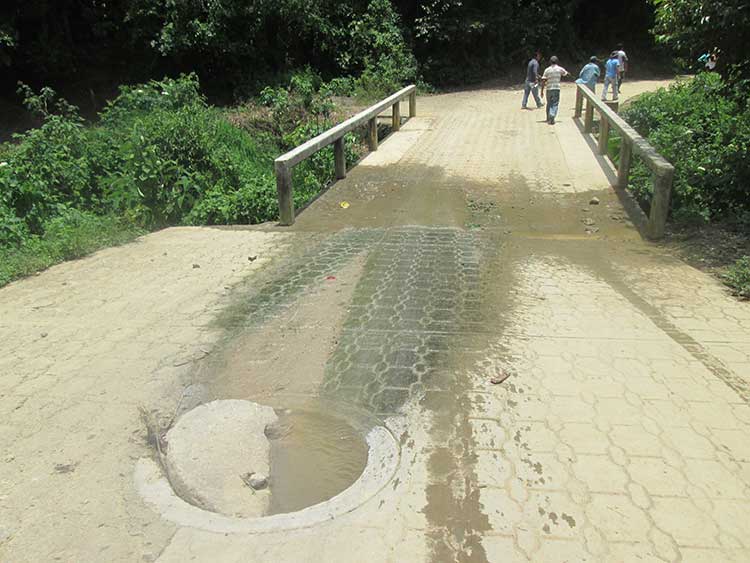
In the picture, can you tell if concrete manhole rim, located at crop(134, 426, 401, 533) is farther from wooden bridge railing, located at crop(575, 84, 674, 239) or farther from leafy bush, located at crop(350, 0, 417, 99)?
leafy bush, located at crop(350, 0, 417, 99)

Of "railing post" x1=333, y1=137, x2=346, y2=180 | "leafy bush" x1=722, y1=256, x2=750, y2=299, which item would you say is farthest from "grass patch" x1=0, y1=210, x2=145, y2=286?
"leafy bush" x1=722, y1=256, x2=750, y2=299

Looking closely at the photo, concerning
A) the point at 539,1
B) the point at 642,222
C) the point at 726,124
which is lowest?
the point at 642,222

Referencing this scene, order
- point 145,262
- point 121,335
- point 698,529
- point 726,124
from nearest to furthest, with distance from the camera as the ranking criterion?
point 698,529 → point 121,335 → point 145,262 → point 726,124

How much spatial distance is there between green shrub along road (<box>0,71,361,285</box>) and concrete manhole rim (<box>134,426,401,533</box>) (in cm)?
417

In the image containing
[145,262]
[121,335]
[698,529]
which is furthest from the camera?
[145,262]

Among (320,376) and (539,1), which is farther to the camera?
(539,1)

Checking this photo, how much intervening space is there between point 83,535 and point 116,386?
144cm

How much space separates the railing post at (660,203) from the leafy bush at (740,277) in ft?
3.66

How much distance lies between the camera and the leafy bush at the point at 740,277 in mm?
5578

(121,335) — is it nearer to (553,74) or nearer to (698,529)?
(698,529)

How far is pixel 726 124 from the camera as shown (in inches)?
357

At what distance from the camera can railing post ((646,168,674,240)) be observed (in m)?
6.88

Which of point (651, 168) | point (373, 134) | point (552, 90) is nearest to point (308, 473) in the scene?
point (651, 168)

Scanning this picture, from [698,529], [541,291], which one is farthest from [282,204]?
[698,529]
